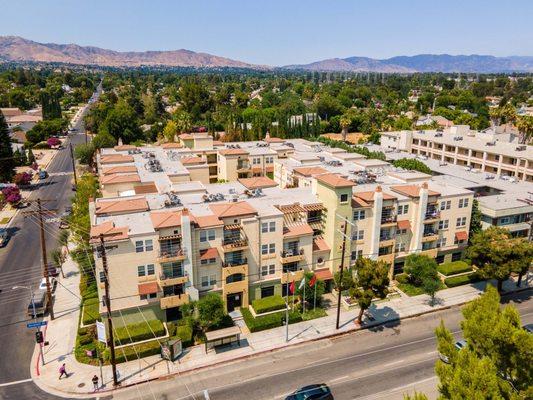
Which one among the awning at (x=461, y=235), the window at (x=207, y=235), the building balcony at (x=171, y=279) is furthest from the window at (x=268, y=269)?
the awning at (x=461, y=235)

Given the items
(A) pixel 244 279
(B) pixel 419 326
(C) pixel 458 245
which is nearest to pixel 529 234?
(C) pixel 458 245

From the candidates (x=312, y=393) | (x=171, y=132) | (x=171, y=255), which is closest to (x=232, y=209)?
(x=171, y=255)

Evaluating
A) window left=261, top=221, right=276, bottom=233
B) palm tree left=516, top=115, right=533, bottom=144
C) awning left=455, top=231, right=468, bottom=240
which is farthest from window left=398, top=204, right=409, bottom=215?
palm tree left=516, top=115, right=533, bottom=144

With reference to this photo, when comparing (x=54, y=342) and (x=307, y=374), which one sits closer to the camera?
(x=307, y=374)

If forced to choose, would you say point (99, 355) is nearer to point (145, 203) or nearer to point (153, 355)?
point (153, 355)

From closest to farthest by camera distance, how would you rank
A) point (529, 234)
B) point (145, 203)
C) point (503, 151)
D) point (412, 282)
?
1. point (145, 203)
2. point (412, 282)
3. point (529, 234)
4. point (503, 151)

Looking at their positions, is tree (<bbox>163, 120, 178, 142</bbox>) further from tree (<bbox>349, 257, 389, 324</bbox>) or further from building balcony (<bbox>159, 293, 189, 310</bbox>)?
tree (<bbox>349, 257, 389, 324</bbox>)

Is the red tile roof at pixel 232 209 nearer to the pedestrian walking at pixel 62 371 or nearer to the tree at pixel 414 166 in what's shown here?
the pedestrian walking at pixel 62 371

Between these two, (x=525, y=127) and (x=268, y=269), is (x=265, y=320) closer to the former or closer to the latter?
(x=268, y=269)
